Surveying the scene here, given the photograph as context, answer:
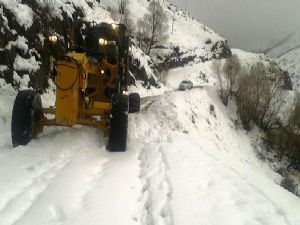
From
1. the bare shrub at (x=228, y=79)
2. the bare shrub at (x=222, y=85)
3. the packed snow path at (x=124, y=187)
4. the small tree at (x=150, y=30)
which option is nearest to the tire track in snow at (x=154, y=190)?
the packed snow path at (x=124, y=187)

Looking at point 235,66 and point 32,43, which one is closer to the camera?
point 32,43

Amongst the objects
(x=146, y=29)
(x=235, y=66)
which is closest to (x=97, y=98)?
(x=235, y=66)

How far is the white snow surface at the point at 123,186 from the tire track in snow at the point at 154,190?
0.05 ft

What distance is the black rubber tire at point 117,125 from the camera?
9633 mm

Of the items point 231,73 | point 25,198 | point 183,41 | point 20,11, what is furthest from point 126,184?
point 183,41

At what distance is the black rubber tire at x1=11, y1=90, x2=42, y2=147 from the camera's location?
9.08 m

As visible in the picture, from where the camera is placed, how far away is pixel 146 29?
5669cm

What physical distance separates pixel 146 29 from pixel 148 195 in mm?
51426

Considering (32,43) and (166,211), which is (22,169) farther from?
(32,43)

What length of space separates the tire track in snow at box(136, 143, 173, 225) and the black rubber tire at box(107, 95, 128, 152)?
2.01ft

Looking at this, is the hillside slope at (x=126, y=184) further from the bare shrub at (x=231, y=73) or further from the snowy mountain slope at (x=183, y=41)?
the snowy mountain slope at (x=183, y=41)

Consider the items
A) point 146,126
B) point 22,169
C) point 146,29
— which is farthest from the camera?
point 146,29

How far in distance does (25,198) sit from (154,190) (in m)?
2.27

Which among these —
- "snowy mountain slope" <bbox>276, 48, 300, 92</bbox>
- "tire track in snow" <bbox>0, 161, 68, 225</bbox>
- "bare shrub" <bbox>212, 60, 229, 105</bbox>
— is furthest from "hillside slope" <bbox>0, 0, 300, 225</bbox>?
"snowy mountain slope" <bbox>276, 48, 300, 92</bbox>
